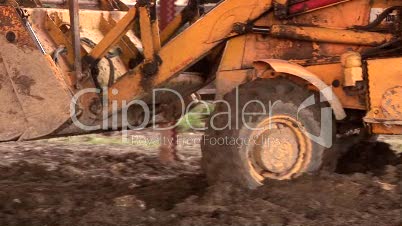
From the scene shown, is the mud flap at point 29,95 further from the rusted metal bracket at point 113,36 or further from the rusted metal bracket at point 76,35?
the rusted metal bracket at point 113,36

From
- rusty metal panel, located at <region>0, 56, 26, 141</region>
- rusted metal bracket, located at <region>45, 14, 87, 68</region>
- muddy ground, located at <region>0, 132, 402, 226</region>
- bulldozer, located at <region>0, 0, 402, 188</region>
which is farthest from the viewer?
rusted metal bracket, located at <region>45, 14, 87, 68</region>

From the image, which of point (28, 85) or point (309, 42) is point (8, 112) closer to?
point (28, 85)

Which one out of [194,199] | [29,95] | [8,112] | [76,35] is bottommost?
[194,199]

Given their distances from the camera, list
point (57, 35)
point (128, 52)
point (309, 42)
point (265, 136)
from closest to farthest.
Result: point (265, 136) → point (309, 42) → point (57, 35) → point (128, 52)

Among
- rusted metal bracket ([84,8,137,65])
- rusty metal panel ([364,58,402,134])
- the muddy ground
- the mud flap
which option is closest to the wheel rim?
the muddy ground

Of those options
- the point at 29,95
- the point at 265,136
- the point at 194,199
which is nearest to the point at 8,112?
the point at 29,95

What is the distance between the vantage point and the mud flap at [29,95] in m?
4.36

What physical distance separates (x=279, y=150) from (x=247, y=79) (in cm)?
54

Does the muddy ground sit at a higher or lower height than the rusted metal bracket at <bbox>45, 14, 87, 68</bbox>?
lower

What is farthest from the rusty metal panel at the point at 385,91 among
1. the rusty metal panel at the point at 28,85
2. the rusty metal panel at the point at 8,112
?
the rusty metal panel at the point at 8,112

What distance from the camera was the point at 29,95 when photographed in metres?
4.40

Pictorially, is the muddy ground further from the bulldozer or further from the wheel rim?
the bulldozer

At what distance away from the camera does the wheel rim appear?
399 centimetres

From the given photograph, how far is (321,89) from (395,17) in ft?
2.38
